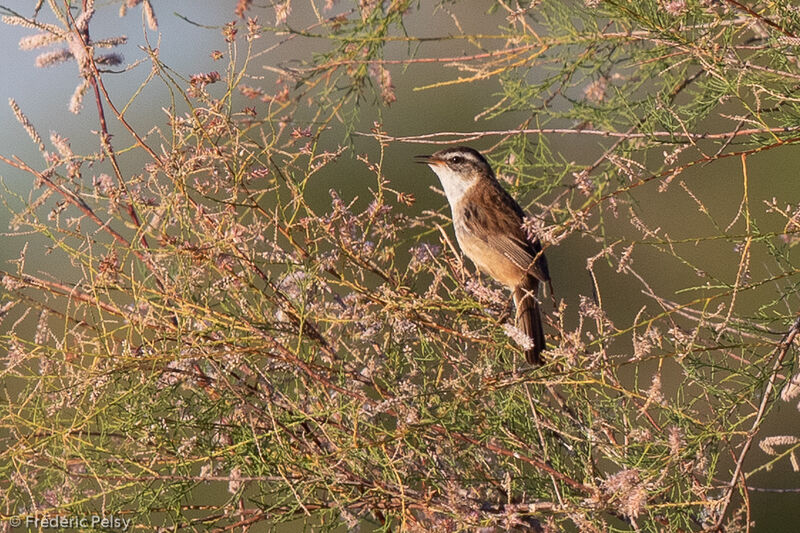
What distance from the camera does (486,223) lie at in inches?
224

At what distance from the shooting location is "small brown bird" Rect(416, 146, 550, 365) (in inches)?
215

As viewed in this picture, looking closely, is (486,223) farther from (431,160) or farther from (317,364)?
(317,364)

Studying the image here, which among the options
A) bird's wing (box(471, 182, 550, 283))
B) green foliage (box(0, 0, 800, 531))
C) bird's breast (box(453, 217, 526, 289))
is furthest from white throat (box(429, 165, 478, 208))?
green foliage (box(0, 0, 800, 531))

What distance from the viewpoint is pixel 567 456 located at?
322cm

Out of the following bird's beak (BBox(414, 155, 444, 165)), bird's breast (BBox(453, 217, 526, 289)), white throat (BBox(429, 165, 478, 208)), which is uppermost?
bird's beak (BBox(414, 155, 444, 165))

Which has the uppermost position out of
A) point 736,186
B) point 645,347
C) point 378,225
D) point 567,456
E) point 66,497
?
point 378,225

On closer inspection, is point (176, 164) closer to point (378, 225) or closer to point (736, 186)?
point (378, 225)

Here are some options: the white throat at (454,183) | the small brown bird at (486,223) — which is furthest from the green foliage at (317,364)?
the white throat at (454,183)

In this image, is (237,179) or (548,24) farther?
(548,24)

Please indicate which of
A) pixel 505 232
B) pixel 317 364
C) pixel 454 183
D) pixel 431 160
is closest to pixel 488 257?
pixel 505 232

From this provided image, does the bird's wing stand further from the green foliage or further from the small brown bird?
the green foliage

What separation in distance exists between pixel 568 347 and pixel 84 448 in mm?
1524

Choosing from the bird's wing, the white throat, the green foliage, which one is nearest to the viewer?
the green foliage

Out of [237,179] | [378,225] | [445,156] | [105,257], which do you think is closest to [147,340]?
[105,257]
